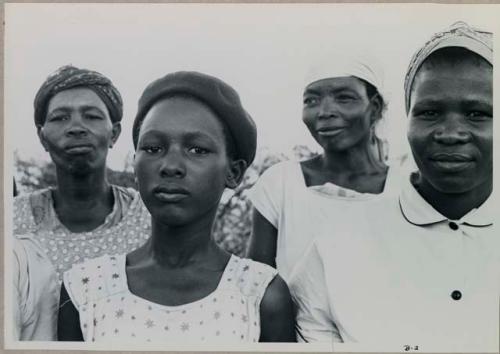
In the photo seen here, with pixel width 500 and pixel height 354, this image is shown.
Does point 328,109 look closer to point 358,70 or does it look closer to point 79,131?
point 358,70

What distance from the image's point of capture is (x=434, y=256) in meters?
4.37

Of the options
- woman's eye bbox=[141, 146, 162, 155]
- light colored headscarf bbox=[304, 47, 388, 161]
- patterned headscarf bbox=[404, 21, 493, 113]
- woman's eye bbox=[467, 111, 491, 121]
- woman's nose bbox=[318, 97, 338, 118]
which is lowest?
woman's eye bbox=[141, 146, 162, 155]

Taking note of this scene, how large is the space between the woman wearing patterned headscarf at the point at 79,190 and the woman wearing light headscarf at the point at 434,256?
3.49 feet

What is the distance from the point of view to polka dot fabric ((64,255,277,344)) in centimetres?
435

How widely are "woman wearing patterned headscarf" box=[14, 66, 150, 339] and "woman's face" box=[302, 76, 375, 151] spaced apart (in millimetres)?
1056

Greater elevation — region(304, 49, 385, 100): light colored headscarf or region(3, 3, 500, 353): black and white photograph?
region(304, 49, 385, 100): light colored headscarf

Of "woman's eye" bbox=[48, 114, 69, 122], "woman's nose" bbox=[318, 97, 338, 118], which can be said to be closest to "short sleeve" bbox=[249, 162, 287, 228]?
"woman's nose" bbox=[318, 97, 338, 118]

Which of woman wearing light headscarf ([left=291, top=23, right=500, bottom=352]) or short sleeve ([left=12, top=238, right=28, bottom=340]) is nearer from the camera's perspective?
woman wearing light headscarf ([left=291, top=23, right=500, bottom=352])

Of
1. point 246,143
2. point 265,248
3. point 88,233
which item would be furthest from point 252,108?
point 88,233

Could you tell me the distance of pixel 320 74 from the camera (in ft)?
14.4

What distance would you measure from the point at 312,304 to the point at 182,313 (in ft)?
Answer: 2.35

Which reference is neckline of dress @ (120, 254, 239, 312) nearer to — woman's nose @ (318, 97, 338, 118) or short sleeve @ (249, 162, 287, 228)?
short sleeve @ (249, 162, 287, 228)

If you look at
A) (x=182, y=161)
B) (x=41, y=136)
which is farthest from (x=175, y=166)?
(x=41, y=136)

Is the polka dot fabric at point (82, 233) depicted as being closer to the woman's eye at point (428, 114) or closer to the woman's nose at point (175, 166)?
the woman's nose at point (175, 166)
